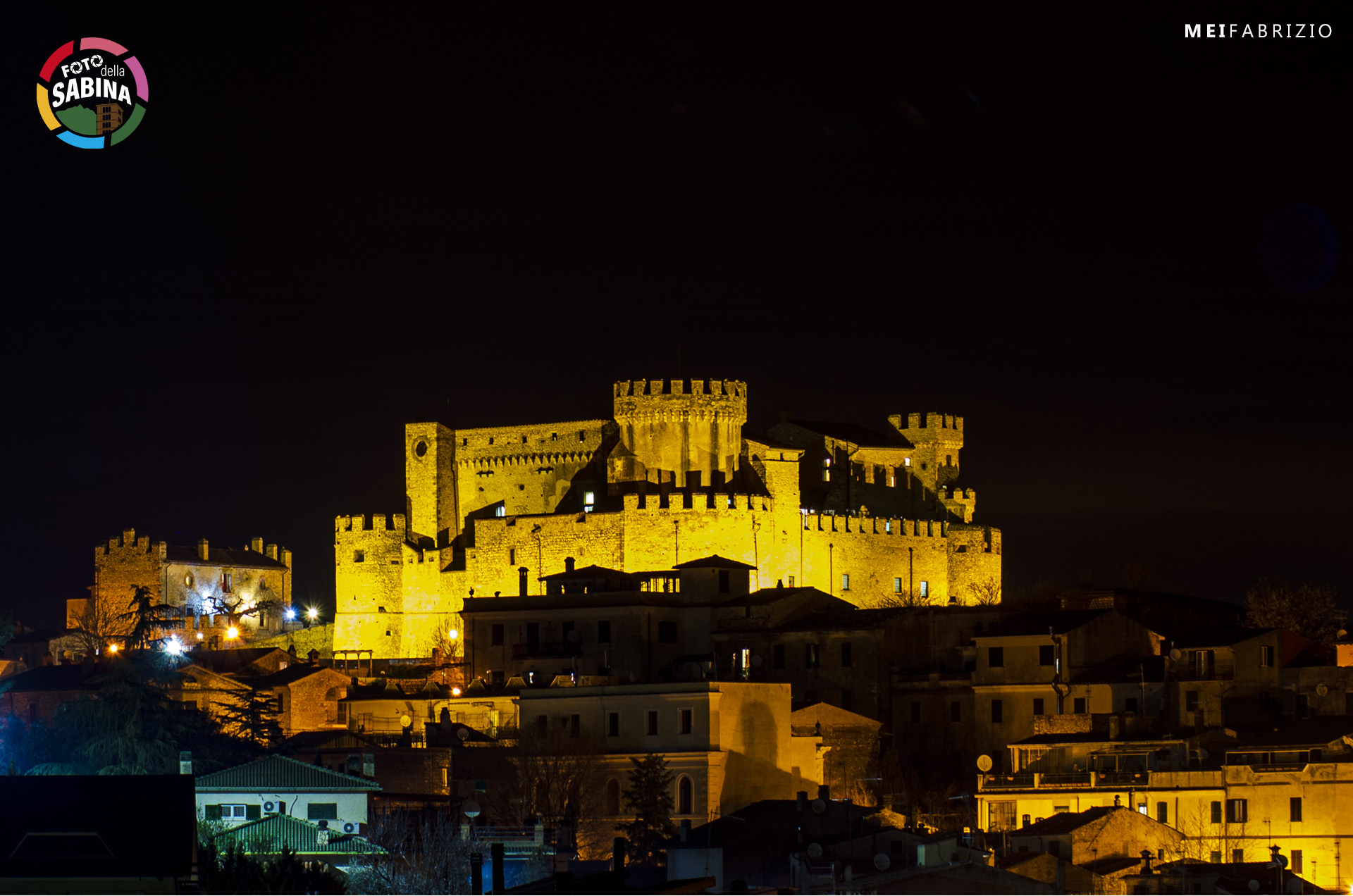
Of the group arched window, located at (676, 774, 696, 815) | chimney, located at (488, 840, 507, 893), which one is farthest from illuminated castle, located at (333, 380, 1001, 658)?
chimney, located at (488, 840, 507, 893)

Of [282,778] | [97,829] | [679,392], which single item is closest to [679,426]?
[679,392]

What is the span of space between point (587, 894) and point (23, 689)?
4980 centimetres

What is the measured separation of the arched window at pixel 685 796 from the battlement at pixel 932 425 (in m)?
37.8

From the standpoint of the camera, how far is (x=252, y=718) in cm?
7344

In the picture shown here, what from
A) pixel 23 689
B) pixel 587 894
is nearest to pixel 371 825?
pixel 587 894

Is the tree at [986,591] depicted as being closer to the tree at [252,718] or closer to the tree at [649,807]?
the tree at [252,718]

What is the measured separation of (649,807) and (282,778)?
8628 mm

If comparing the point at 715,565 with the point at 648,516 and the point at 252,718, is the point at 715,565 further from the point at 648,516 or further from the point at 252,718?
the point at 252,718

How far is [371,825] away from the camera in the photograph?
5269 cm

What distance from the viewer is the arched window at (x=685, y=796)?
61438mm

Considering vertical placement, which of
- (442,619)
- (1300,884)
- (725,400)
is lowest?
Answer: (1300,884)

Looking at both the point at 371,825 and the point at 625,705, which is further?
the point at 625,705

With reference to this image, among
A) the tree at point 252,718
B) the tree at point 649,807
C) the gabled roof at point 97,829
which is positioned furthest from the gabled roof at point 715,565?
the gabled roof at point 97,829

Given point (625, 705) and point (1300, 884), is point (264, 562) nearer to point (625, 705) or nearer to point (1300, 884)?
point (625, 705)
